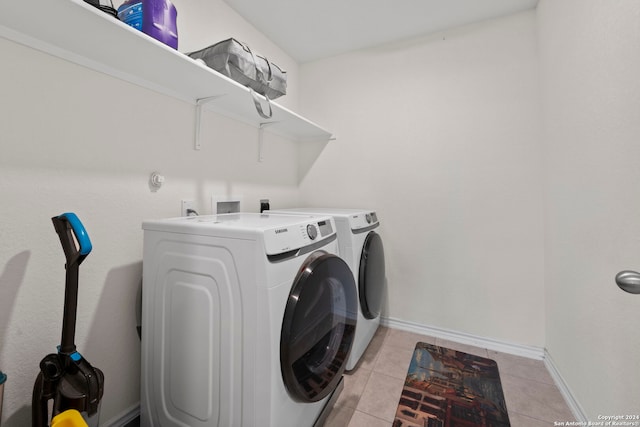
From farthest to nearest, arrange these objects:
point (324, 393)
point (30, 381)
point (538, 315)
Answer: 1. point (538, 315)
2. point (324, 393)
3. point (30, 381)

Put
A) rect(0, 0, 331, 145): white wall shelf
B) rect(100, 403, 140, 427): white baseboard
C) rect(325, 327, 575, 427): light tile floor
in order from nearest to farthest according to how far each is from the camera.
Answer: rect(0, 0, 331, 145): white wall shelf, rect(100, 403, 140, 427): white baseboard, rect(325, 327, 575, 427): light tile floor

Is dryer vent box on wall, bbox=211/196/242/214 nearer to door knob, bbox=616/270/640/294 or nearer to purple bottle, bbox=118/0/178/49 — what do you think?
purple bottle, bbox=118/0/178/49

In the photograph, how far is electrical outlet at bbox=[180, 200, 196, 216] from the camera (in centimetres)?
152

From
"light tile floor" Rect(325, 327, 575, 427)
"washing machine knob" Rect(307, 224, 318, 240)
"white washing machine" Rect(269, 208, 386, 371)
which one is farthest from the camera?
"white washing machine" Rect(269, 208, 386, 371)

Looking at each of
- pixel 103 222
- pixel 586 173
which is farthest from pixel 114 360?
pixel 586 173

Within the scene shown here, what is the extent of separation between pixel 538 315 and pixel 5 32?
3.14 metres

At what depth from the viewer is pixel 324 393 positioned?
1.11 metres

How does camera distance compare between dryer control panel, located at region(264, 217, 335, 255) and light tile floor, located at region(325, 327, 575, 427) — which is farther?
light tile floor, located at region(325, 327, 575, 427)

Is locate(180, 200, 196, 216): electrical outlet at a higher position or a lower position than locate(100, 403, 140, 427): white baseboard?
higher

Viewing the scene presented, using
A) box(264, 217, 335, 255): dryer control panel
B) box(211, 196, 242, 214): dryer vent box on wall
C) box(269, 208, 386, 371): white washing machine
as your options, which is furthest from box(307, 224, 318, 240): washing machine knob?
box(211, 196, 242, 214): dryer vent box on wall

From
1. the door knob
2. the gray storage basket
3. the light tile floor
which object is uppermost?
the gray storage basket

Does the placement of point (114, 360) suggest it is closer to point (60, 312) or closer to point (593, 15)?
point (60, 312)

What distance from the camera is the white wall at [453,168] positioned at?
6.20ft

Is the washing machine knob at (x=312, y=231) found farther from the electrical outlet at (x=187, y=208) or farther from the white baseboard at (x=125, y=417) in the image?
the white baseboard at (x=125, y=417)
